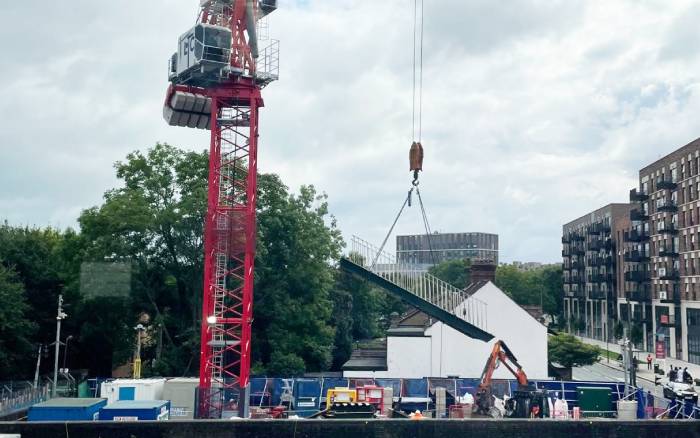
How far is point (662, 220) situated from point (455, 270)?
225 feet

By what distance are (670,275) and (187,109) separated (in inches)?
2044

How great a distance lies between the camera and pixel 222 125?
3422 centimetres

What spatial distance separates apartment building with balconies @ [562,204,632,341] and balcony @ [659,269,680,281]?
687 inches

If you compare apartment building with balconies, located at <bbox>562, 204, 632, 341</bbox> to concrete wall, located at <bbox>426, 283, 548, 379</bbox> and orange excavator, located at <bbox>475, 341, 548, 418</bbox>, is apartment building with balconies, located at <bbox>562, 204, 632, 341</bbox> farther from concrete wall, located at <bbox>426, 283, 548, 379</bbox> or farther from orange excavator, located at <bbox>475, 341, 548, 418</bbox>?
orange excavator, located at <bbox>475, 341, 548, 418</bbox>

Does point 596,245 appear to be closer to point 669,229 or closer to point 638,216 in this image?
point 638,216

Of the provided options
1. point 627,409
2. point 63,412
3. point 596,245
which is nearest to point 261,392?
point 63,412

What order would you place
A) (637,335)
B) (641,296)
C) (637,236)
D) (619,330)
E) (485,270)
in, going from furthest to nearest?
(619,330) → (637,236) → (641,296) → (637,335) → (485,270)

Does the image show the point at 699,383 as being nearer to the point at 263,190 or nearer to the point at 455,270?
the point at 263,190

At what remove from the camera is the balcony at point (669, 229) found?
65.1m

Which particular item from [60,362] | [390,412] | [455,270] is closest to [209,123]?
[390,412]

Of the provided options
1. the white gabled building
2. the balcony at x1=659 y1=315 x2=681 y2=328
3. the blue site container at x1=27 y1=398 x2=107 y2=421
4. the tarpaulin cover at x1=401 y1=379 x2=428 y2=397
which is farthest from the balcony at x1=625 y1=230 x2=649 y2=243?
the blue site container at x1=27 y1=398 x2=107 y2=421

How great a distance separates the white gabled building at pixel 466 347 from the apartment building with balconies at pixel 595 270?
4557 cm

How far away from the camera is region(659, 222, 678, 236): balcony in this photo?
6512cm

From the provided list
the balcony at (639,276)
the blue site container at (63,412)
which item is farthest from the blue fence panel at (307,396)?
the balcony at (639,276)
